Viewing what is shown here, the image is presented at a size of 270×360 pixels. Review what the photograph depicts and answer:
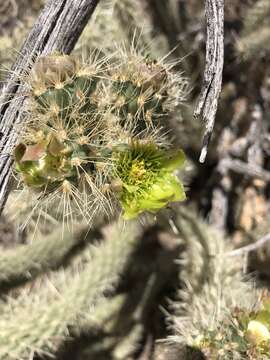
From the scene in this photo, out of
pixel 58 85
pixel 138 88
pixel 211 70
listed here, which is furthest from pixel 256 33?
pixel 58 85

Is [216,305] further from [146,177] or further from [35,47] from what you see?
[35,47]

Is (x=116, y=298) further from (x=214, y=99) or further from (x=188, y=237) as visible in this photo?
(x=214, y=99)

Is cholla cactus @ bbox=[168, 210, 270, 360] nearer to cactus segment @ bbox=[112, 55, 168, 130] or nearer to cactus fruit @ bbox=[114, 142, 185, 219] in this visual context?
cactus fruit @ bbox=[114, 142, 185, 219]

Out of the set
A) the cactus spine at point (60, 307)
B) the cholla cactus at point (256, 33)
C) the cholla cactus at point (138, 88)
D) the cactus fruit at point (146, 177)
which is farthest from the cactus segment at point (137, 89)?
the cholla cactus at point (256, 33)

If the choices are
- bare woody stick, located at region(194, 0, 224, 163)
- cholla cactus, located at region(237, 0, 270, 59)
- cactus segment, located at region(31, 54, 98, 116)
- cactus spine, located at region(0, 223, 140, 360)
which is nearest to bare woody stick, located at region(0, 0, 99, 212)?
cactus segment, located at region(31, 54, 98, 116)

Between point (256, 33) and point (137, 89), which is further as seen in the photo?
point (256, 33)

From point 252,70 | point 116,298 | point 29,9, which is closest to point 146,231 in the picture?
point 116,298
